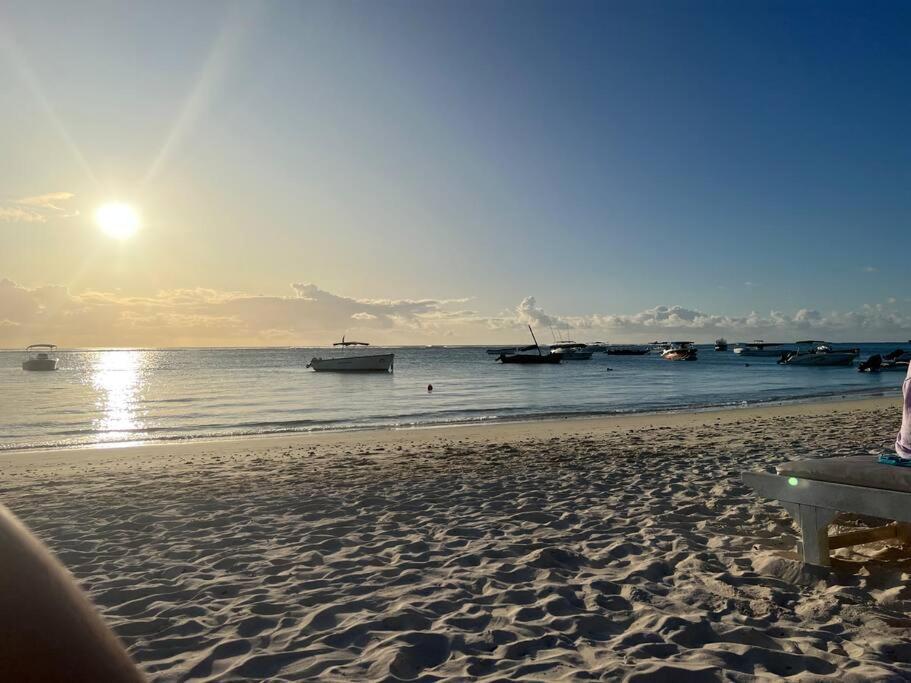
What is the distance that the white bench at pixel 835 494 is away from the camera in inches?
170

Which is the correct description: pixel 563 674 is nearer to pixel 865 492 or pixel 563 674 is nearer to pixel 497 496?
pixel 865 492

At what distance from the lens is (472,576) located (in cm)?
541

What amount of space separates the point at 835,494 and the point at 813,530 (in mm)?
562

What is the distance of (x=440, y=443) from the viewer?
1532 centimetres

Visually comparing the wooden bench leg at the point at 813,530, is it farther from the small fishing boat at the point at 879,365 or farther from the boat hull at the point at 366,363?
the small fishing boat at the point at 879,365

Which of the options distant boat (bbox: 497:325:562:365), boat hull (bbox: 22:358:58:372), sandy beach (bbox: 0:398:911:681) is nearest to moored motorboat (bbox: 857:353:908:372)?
distant boat (bbox: 497:325:562:365)

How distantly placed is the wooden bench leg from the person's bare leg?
532 cm

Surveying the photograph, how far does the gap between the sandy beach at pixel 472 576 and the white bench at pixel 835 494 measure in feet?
0.75

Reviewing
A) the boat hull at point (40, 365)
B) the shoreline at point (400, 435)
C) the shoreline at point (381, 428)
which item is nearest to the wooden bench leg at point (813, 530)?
the shoreline at point (400, 435)

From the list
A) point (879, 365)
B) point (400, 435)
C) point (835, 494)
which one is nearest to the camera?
point (835, 494)

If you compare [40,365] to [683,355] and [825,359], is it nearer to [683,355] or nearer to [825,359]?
[683,355]

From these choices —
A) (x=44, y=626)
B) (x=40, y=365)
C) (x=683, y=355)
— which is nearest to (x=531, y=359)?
(x=683, y=355)

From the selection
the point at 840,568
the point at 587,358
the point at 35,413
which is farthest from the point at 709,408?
the point at 587,358

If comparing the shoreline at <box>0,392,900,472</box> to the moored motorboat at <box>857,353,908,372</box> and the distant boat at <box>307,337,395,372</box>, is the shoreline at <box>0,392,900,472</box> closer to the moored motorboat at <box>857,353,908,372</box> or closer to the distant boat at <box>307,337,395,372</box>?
the distant boat at <box>307,337,395,372</box>
